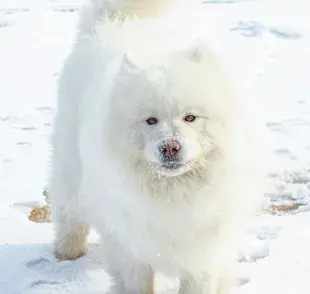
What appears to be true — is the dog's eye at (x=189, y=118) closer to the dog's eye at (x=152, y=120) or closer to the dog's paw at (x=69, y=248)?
the dog's eye at (x=152, y=120)

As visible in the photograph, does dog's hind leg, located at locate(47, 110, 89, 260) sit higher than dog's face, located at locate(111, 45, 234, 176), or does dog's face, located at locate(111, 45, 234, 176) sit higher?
dog's face, located at locate(111, 45, 234, 176)

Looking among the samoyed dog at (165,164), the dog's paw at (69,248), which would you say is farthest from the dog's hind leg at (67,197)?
the samoyed dog at (165,164)

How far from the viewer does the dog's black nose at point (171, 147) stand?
3.24 meters

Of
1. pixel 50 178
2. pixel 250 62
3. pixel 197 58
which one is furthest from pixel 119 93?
pixel 250 62

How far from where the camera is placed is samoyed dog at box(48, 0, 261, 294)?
11.1 ft

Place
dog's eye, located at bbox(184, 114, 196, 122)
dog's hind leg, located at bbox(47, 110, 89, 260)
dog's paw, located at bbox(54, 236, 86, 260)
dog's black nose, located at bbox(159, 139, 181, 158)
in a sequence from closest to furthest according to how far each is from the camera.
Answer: dog's black nose, located at bbox(159, 139, 181, 158) → dog's eye, located at bbox(184, 114, 196, 122) → dog's hind leg, located at bbox(47, 110, 89, 260) → dog's paw, located at bbox(54, 236, 86, 260)

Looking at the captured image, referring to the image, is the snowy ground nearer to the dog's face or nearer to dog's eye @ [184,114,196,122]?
the dog's face

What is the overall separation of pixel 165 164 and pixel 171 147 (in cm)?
10

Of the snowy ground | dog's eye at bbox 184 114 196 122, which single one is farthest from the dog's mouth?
the snowy ground

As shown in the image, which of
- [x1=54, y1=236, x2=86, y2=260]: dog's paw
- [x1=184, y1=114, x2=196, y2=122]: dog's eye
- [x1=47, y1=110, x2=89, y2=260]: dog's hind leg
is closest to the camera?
[x1=184, y1=114, x2=196, y2=122]: dog's eye

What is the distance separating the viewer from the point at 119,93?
11.7 feet

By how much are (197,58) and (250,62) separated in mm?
5728

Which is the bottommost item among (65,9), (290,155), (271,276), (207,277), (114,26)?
(65,9)

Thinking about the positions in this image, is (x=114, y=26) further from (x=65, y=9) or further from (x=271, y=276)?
(x=65, y=9)
